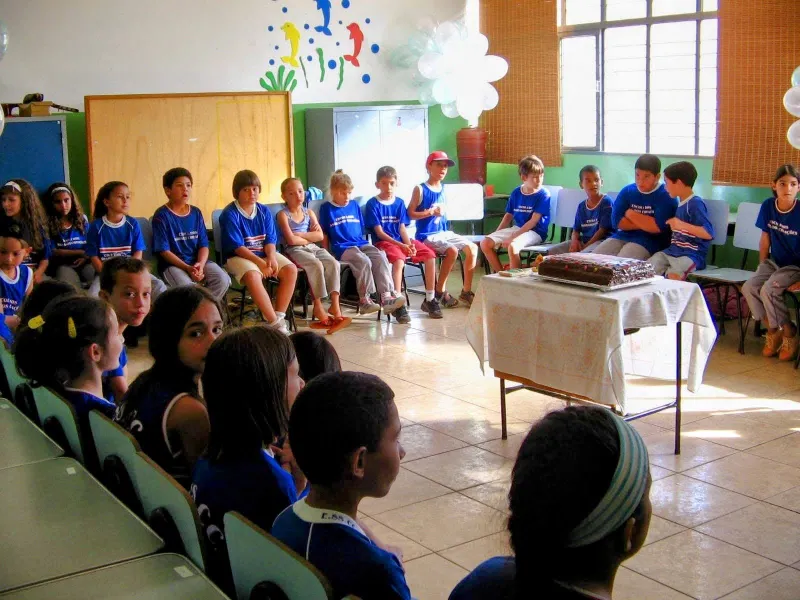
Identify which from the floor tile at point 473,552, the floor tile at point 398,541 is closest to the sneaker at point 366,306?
the floor tile at point 398,541

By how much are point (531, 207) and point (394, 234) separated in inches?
44.1

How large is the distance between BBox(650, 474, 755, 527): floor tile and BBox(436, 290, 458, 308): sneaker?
146 inches

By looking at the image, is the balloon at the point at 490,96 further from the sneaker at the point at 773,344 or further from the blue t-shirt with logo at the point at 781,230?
the sneaker at the point at 773,344

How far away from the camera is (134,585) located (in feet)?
5.97

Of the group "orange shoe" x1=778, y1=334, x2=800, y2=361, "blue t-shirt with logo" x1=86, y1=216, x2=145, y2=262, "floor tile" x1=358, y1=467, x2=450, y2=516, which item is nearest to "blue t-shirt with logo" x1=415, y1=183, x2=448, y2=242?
"blue t-shirt with logo" x1=86, y1=216, x2=145, y2=262

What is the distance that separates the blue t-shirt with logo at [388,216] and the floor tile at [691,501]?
3.90m

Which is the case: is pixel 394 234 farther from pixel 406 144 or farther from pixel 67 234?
pixel 67 234

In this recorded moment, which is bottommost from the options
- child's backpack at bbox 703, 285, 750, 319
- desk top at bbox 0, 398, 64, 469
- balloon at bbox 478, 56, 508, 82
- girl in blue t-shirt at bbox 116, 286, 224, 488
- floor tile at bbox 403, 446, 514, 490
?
floor tile at bbox 403, 446, 514, 490

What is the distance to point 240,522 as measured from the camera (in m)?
1.73

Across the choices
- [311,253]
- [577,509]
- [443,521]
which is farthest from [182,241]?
[577,509]

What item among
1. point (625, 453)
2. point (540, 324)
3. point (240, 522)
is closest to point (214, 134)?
point (540, 324)

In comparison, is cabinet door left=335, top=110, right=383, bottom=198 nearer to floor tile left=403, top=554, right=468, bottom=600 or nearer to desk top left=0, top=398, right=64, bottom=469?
floor tile left=403, top=554, right=468, bottom=600

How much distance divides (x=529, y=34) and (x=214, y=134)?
2.98m

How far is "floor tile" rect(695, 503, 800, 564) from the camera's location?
3.22 meters
